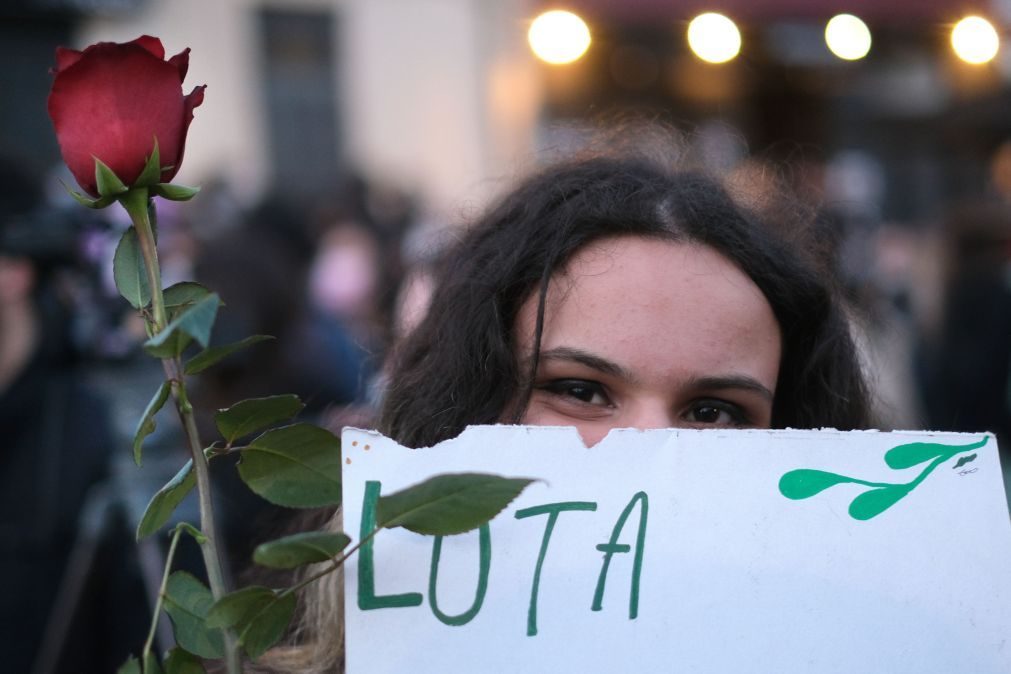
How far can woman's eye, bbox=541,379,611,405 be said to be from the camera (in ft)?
4.65

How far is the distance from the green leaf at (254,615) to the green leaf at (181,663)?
60 millimetres

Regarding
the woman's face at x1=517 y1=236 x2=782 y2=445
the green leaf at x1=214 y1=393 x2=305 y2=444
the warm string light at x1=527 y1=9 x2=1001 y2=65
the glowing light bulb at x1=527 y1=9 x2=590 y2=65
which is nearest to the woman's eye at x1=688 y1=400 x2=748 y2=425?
the woman's face at x1=517 y1=236 x2=782 y2=445

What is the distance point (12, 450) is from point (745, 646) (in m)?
2.32

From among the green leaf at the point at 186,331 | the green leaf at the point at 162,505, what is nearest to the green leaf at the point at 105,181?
the green leaf at the point at 186,331

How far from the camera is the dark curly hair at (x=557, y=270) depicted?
1547 millimetres

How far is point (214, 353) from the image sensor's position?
923 mm

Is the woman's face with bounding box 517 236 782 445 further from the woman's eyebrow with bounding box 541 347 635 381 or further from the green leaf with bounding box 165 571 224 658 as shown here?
the green leaf with bounding box 165 571 224 658

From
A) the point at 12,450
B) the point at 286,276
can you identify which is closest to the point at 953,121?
the point at 286,276

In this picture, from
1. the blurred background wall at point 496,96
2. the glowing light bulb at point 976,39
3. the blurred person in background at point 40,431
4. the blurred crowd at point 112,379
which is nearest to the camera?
the blurred crowd at point 112,379

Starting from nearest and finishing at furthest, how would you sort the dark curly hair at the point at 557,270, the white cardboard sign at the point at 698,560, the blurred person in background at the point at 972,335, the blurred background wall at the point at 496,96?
the white cardboard sign at the point at 698,560, the dark curly hair at the point at 557,270, the blurred person in background at the point at 972,335, the blurred background wall at the point at 496,96

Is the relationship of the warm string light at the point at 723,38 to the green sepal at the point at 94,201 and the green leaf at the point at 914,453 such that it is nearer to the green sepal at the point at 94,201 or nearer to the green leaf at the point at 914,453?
the green leaf at the point at 914,453

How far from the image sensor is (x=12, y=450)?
9.78 feet

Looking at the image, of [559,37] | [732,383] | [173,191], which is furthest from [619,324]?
[559,37]

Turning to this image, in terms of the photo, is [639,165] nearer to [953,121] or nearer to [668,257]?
[668,257]
